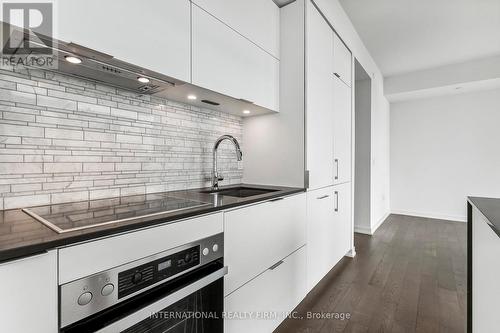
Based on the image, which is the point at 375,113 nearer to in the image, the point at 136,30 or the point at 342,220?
the point at 342,220

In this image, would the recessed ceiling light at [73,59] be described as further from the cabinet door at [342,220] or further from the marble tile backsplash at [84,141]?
the cabinet door at [342,220]

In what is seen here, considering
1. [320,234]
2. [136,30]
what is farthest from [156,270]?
[320,234]

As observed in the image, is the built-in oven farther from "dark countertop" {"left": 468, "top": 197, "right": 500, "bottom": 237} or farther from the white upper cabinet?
the white upper cabinet

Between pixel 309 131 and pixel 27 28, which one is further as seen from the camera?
pixel 309 131

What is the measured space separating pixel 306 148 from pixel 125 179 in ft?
4.19

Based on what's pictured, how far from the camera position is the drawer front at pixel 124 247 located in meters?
0.68

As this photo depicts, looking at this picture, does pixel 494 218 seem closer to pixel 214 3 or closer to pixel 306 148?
pixel 306 148

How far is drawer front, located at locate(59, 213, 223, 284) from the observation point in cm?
68

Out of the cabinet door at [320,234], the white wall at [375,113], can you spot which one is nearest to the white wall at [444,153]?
the white wall at [375,113]

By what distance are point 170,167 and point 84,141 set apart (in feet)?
1.71

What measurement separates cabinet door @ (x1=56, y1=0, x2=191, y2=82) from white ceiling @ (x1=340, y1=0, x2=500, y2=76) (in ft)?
7.20

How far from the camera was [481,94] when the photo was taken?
15.3 feet

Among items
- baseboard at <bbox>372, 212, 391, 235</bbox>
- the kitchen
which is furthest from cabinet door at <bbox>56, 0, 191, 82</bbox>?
baseboard at <bbox>372, 212, 391, 235</bbox>

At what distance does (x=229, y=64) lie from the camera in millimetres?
1540
